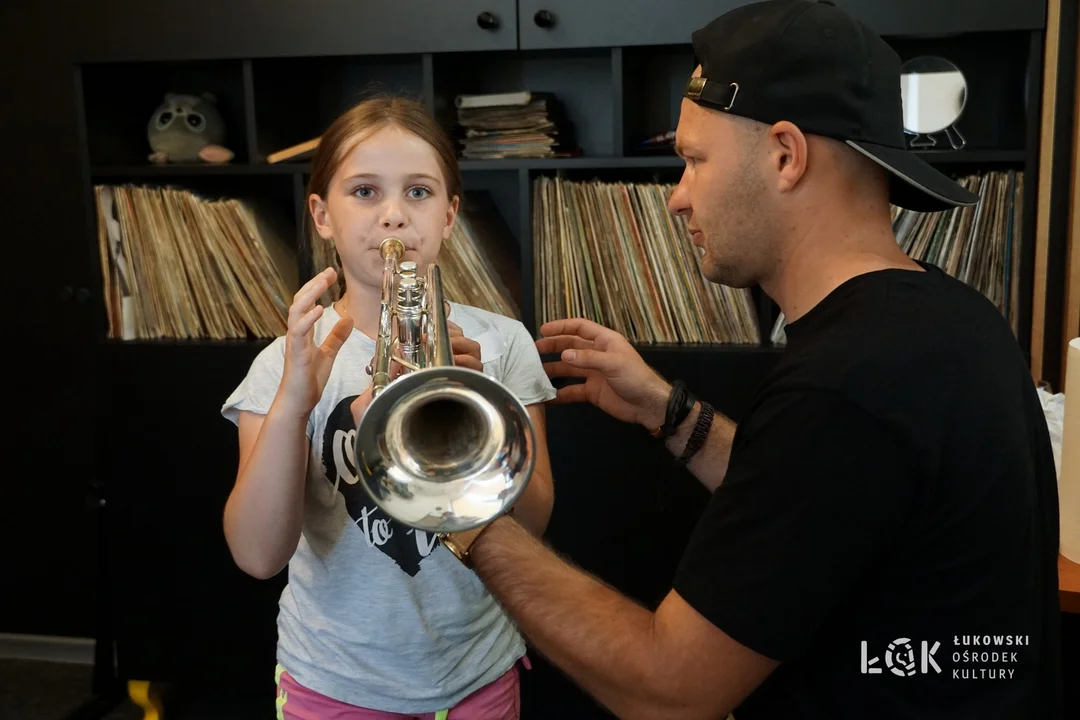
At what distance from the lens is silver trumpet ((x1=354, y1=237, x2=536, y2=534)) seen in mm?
1062

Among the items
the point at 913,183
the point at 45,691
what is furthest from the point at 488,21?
the point at 45,691

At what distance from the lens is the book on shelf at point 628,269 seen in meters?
2.31

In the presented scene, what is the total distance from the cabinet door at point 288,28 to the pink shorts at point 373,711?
1316 mm

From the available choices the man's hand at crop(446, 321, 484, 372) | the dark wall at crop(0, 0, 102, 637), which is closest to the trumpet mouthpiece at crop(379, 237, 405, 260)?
the man's hand at crop(446, 321, 484, 372)

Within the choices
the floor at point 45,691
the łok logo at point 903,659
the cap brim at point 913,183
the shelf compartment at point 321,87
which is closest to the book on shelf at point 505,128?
the shelf compartment at point 321,87

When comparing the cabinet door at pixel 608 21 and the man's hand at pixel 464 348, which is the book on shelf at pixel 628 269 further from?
the man's hand at pixel 464 348

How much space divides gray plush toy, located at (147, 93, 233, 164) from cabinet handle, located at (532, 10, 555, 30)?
82cm

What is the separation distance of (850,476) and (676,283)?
4.45 ft

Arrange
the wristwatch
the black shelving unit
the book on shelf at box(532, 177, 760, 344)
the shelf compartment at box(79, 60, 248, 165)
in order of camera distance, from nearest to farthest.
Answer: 1. the wristwatch
2. the black shelving unit
3. the book on shelf at box(532, 177, 760, 344)
4. the shelf compartment at box(79, 60, 248, 165)

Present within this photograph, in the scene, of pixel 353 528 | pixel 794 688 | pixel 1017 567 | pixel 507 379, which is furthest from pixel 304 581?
pixel 1017 567

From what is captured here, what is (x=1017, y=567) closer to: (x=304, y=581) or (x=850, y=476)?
(x=850, y=476)

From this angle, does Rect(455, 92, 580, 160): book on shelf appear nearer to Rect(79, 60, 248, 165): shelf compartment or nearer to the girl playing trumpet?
Rect(79, 60, 248, 165): shelf compartment

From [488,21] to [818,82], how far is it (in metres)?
1.14

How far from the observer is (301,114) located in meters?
Result: 2.62
